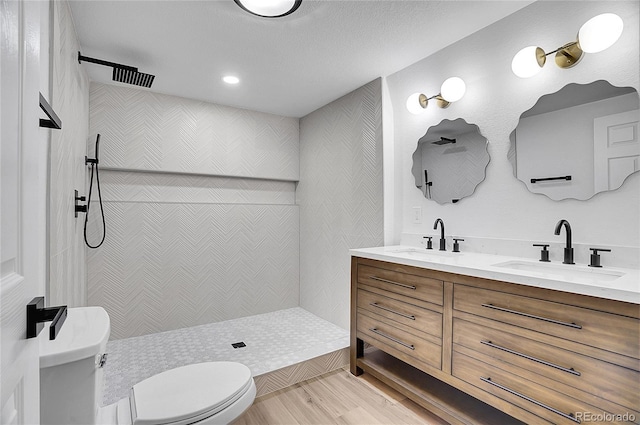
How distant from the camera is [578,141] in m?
1.72

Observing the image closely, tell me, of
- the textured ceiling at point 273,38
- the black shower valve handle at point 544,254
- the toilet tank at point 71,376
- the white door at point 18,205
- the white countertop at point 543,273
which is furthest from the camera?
the textured ceiling at point 273,38

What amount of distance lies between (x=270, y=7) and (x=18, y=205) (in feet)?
5.57

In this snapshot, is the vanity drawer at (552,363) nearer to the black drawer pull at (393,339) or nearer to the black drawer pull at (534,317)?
the black drawer pull at (534,317)

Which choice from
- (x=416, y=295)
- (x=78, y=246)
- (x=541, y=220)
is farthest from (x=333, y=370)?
(x=78, y=246)

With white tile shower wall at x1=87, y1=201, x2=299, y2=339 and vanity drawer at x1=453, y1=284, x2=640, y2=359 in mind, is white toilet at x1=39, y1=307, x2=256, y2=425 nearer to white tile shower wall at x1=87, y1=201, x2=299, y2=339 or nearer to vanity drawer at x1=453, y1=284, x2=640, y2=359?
vanity drawer at x1=453, y1=284, x2=640, y2=359

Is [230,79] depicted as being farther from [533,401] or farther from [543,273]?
[533,401]

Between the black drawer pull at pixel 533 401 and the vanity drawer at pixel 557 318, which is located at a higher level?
the vanity drawer at pixel 557 318

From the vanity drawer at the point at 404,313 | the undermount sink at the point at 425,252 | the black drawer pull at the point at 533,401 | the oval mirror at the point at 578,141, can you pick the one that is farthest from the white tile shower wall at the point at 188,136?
the black drawer pull at the point at 533,401

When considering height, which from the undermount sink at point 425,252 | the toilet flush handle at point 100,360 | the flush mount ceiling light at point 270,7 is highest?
the flush mount ceiling light at point 270,7

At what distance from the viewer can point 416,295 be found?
191 centimetres

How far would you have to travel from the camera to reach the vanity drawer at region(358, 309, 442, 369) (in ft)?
5.92

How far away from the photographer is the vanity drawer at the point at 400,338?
1.80 meters

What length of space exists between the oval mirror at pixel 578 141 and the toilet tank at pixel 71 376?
2.25 m

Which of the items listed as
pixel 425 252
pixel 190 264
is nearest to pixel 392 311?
pixel 425 252
